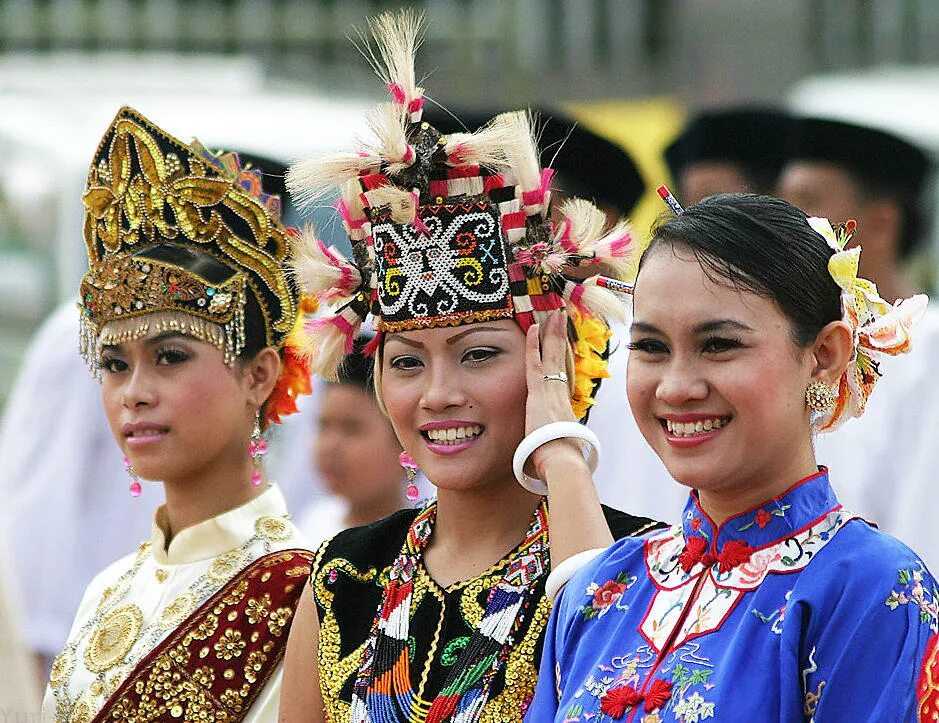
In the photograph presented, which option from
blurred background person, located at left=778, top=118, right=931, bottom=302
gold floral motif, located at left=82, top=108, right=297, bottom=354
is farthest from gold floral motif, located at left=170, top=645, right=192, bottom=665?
blurred background person, located at left=778, top=118, right=931, bottom=302

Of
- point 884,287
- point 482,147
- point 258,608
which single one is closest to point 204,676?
point 258,608

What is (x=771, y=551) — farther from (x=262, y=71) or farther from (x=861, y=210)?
(x=262, y=71)

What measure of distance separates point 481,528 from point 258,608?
0.65 m

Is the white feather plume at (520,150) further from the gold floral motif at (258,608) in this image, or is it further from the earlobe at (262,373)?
the gold floral motif at (258,608)

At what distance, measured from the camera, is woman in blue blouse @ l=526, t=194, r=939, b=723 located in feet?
8.89

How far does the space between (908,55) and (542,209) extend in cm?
1210

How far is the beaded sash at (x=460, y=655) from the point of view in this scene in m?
3.32

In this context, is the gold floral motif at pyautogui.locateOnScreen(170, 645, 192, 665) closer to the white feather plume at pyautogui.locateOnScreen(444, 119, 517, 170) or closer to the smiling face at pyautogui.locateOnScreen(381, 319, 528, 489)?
the smiling face at pyautogui.locateOnScreen(381, 319, 528, 489)

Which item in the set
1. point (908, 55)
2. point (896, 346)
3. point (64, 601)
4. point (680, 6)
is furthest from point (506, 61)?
point (896, 346)

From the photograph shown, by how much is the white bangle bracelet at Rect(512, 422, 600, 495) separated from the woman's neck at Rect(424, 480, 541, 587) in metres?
0.10

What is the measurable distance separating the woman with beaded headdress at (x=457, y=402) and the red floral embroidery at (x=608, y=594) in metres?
0.22

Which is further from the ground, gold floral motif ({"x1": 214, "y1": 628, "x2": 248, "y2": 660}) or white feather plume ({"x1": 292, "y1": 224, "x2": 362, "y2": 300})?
white feather plume ({"x1": 292, "y1": 224, "x2": 362, "y2": 300})

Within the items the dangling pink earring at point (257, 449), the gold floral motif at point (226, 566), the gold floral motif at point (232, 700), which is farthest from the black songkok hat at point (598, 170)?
the gold floral motif at point (232, 700)

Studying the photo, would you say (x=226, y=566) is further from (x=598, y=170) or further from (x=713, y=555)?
(x=598, y=170)
